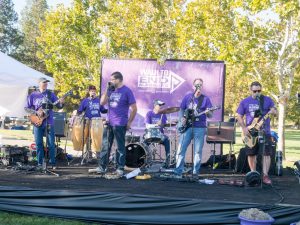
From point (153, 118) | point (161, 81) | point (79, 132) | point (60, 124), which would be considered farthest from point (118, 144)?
point (161, 81)

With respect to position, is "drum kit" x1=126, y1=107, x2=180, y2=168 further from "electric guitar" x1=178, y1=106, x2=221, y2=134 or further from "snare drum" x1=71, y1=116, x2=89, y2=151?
"electric guitar" x1=178, y1=106, x2=221, y2=134

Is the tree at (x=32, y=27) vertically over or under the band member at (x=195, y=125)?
over

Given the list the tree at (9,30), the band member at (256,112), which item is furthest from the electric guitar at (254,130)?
the tree at (9,30)

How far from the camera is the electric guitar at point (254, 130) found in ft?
24.4

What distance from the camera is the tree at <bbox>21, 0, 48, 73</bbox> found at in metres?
52.9

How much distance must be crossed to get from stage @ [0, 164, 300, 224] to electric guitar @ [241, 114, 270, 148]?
819mm

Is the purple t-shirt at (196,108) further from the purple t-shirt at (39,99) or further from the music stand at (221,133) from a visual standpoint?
the purple t-shirt at (39,99)

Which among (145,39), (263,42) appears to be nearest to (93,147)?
(263,42)

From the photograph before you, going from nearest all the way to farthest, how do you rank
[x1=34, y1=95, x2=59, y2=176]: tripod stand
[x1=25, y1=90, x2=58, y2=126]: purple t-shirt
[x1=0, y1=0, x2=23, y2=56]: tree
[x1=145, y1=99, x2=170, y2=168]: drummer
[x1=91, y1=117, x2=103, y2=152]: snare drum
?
[x1=34, y1=95, x2=59, y2=176]: tripod stand → [x1=25, y1=90, x2=58, y2=126]: purple t-shirt → [x1=145, y1=99, x2=170, y2=168]: drummer → [x1=91, y1=117, x2=103, y2=152]: snare drum → [x1=0, y1=0, x2=23, y2=56]: tree

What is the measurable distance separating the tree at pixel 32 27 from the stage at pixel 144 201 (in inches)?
1855

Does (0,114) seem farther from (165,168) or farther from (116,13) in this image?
(116,13)

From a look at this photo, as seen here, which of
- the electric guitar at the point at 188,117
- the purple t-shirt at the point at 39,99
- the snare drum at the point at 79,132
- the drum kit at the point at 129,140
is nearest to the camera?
the electric guitar at the point at 188,117

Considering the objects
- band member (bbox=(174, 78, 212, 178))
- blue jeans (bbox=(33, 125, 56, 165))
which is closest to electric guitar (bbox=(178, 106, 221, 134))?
band member (bbox=(174, 78, 212, 178))

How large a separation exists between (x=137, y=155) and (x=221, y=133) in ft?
6.53
